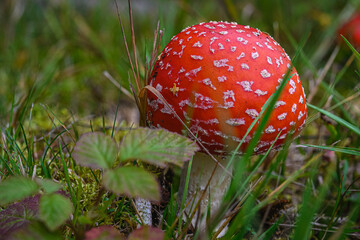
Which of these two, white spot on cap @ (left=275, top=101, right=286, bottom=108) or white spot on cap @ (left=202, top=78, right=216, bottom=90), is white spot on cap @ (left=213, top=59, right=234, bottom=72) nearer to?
white spot on cap @ (left=202, top=78, right=216, bottom=90)

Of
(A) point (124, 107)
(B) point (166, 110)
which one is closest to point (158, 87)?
(B) point (166, 110)

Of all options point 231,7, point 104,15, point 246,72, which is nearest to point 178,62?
point 246,72

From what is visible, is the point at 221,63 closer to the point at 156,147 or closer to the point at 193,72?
the point at 193,72

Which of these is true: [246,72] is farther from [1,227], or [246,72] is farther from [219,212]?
[1,227]

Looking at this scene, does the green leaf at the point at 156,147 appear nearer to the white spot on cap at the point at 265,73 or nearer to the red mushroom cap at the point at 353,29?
the white spot on cap at the point at 265,73

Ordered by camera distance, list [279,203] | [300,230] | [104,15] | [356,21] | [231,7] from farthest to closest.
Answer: [104,15] → [356,21] → [231,7] → [279,203] → [300,230]
